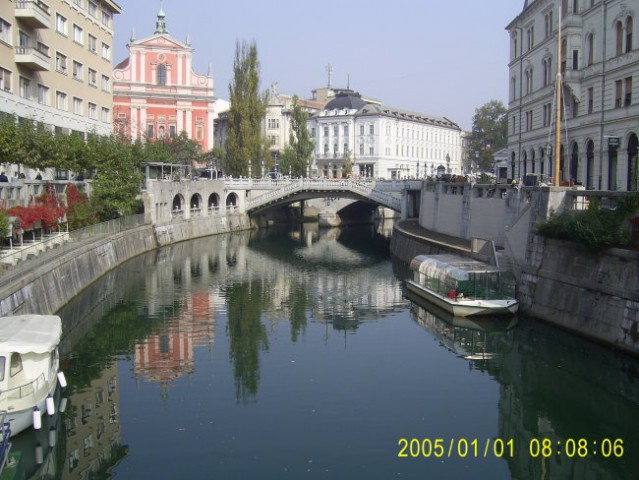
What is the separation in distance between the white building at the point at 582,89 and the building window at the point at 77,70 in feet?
125

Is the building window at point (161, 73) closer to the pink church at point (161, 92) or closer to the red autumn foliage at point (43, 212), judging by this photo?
the pink church at point (161, 92)

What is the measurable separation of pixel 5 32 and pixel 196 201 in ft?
112

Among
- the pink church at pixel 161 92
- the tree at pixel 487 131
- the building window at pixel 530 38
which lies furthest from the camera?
the tree at pixel 487 131

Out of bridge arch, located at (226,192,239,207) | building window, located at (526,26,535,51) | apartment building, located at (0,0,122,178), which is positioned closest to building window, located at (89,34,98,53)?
apartment building, located at (0,0,122,178)

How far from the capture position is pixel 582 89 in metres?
49.1

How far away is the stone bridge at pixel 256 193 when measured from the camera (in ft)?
235

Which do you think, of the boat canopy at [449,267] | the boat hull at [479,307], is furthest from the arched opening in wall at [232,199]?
the boat hull at [479,307]

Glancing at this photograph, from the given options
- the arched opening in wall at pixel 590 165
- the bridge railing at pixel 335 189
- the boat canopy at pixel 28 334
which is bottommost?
the boat canopy at pixel 28 334

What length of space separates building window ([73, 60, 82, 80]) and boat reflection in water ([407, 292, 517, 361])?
39098mm

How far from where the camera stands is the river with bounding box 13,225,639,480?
1933 centimetres

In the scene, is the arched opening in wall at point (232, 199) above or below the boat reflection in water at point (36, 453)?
above

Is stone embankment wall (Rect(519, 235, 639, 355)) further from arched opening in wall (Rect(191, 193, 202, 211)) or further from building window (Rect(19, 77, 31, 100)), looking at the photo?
arched opening in wall (Rect(191, 193, 202, 211))

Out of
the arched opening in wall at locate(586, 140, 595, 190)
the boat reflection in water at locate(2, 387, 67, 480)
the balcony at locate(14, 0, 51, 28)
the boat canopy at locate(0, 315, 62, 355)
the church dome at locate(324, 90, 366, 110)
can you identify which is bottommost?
the boat reflection in water at locate(2, 387, 67, 480)

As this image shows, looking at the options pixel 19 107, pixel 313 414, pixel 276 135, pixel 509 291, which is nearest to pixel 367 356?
pixel 313 414
